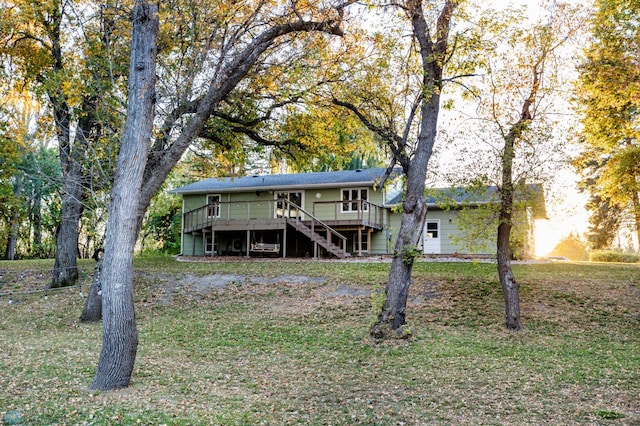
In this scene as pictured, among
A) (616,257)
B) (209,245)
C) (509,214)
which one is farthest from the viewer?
(616,257)

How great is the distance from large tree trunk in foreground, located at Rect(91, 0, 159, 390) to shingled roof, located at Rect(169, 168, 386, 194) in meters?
15.6

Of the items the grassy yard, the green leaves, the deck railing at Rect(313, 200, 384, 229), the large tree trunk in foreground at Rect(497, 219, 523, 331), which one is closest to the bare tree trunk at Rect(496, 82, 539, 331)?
the large tree trunk in foreground at Rect(497, 219, 523, 331)

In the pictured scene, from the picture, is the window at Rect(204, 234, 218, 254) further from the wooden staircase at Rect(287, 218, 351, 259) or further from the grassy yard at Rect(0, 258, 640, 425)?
the grassy yard at Rect(0, 258, 640, 425)

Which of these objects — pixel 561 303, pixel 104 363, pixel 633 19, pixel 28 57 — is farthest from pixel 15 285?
pixel 633 19

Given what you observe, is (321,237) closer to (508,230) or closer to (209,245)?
(209,245)

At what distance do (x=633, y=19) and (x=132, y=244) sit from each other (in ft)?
40.1

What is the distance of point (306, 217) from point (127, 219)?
57.3ft

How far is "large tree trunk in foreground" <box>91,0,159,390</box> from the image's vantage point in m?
6.36

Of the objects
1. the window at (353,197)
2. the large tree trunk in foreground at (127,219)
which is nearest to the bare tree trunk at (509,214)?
the large tree trunk in foreground at (127,219)

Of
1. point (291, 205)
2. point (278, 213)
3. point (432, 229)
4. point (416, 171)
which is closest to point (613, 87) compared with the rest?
point (416, 171)

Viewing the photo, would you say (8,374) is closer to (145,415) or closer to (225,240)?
(145,415)

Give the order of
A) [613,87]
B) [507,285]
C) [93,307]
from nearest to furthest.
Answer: [507,285], [613,87], [93,307]

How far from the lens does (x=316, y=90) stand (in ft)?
37.2

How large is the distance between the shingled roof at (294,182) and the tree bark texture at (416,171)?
12.0 metres
